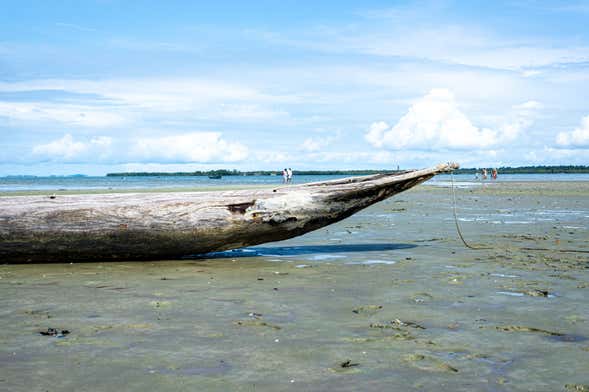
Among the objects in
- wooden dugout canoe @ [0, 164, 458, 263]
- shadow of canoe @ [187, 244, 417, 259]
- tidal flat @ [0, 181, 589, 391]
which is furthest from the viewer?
shadow of canoe @ [187, 244, 417, 259]

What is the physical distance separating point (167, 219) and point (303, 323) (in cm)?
375

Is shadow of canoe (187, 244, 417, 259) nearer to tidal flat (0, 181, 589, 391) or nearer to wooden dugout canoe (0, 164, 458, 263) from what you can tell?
tidal flat (0, 181, 589, 391)

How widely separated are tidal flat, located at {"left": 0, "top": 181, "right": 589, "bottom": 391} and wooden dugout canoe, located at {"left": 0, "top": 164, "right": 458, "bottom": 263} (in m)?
0.24

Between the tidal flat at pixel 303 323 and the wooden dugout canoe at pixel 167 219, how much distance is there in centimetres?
24

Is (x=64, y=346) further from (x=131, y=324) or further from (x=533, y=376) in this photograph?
(x=533, y=376)

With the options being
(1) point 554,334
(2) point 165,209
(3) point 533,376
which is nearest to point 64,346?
(3) point 533,376

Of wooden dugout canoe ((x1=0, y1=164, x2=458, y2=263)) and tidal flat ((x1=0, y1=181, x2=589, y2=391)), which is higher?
wooden dugout canoe ((x1=0, y1=164, x2=458, y2=263))

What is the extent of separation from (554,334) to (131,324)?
10.6 feet

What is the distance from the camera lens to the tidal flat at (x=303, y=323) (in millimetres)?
3576

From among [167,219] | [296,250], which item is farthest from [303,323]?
[296,250]

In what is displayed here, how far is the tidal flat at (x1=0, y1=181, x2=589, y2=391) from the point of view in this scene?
358cm

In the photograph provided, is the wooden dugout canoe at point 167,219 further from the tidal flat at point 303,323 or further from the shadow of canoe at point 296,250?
the shadow of canoe at point 296,250

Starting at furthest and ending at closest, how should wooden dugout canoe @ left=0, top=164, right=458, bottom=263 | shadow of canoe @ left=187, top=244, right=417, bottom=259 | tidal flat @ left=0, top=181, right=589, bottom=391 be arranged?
shadow of canoe @ left=187, top=244, right=417, bottom=259, wooden dugout canoe @ left=0, top=164, right=458, bottom=263, tidal flat @ left=0, top=181, right=589, bottom=391

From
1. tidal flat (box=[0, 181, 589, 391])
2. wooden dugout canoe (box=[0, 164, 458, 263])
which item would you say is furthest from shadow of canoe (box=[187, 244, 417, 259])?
wooden dugout canoe (box=[0, 164, 458, 263])
